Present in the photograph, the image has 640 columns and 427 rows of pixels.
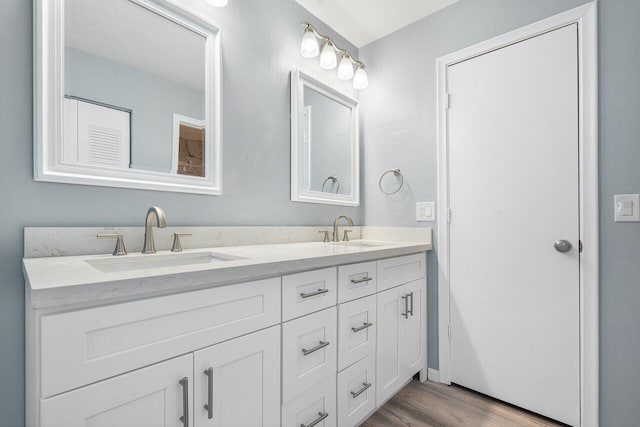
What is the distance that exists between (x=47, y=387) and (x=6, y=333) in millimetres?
561

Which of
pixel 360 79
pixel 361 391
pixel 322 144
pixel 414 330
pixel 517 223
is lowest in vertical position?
pixel 361 391

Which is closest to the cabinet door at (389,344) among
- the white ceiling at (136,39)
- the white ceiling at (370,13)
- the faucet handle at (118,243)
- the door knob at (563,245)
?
the door knob at (563,245)

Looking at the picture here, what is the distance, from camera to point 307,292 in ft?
3.75

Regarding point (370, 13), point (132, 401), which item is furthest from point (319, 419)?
point (370, 13)

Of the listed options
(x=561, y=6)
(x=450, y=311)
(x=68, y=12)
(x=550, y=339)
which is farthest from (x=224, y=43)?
(x=550, y=339)

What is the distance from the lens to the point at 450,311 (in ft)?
6.14

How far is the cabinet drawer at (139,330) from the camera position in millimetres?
625

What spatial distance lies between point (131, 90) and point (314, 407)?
1463 millimetres

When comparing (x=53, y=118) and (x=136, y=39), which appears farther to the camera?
(x=136, y=39)

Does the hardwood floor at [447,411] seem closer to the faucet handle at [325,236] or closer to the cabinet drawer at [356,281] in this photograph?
the cabinet drawer at [356,281]

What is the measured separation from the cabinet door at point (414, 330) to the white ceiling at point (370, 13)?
1.74 m

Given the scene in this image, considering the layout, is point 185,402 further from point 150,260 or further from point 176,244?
point 176,244

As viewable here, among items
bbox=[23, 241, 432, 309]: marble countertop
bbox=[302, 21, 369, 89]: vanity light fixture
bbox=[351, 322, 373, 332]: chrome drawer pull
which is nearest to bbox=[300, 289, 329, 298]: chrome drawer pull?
bbox=[23, 241, 432, 309]: marble countertop

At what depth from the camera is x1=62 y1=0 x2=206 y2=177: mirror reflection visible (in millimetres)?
1110
